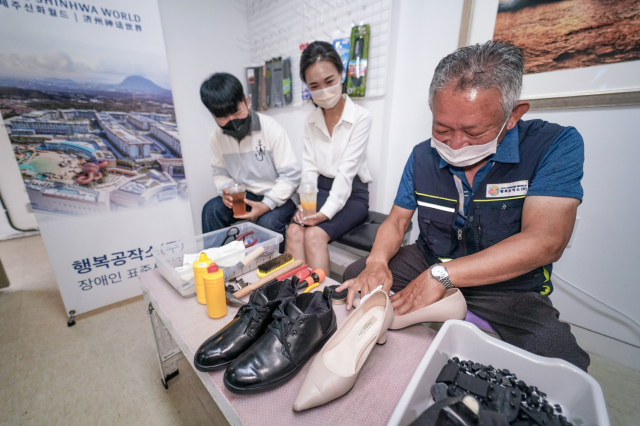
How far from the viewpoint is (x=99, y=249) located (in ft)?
5.87

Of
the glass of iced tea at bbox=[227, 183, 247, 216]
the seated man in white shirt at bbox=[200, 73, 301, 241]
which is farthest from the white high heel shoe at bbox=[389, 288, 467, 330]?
the glass of iced tea at bbox=[227, 183, 247, 216]

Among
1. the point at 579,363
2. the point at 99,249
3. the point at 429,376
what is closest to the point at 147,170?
the point at 99,249

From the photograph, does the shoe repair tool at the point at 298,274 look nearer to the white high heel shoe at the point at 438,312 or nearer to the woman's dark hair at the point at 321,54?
the white high heel shoe at the point at 438,312

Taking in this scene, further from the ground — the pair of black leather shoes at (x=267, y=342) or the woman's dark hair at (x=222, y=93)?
the woman's dark hair at (x=222, y=93)

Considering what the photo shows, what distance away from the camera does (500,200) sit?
0.94 metres

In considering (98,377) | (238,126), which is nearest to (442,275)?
(238,126)

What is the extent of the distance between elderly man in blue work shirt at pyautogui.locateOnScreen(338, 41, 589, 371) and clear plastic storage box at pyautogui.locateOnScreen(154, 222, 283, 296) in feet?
1.52

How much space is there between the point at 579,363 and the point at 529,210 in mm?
456

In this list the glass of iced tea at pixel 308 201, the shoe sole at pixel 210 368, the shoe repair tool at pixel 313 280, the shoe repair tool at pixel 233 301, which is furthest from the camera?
the glass of iced tea at pixel 308 201

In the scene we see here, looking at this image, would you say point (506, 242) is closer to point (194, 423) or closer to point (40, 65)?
point (194, 423)

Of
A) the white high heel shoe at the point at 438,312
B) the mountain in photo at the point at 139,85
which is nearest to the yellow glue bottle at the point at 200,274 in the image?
the white high heel shoe at the point at 438,312

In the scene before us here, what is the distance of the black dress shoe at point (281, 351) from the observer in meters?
0.58

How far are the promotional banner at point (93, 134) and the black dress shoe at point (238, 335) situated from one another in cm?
166

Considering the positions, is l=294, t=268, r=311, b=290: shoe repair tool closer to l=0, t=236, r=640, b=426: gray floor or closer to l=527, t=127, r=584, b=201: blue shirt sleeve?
l=0, t=236, r=640, b=426: gray floor
